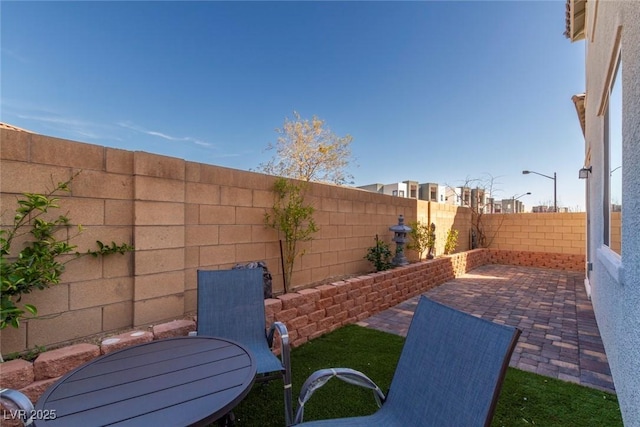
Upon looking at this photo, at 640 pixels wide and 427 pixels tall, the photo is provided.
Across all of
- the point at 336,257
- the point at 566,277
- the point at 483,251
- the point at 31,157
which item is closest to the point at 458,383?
the point at 31,157

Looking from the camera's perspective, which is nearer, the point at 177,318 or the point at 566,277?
the point at 177,318

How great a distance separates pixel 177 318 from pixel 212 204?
126cm

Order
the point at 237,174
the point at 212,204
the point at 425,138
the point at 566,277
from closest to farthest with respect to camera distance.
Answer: the point at 212,204 < the point at 237,174 < the point at 566,277 < the point at 425,138

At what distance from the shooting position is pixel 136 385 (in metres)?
1.43

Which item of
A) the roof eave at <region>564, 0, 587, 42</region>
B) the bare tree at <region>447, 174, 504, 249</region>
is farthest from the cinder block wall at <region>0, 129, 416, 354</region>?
the bare tree at <region>447, 174, 504, 249</region>

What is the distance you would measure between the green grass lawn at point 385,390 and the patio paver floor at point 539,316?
33 centimetres

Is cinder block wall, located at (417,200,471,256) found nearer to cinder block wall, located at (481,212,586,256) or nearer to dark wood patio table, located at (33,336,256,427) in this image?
cinder block wall, located at (481,212,586,256)

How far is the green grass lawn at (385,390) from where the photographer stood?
2.23m

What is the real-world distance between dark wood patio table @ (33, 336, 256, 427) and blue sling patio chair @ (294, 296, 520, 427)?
465 mm

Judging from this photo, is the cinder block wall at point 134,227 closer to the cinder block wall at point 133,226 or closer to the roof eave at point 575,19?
the cinder block wall at point 133,226

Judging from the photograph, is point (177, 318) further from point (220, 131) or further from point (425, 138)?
point (425, 138)

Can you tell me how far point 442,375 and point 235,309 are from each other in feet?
6.00

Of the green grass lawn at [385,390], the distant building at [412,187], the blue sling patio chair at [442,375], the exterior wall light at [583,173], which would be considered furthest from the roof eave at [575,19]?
the distant building at [412,187]

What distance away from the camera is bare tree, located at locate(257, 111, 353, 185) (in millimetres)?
15422
